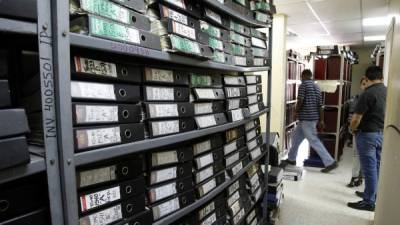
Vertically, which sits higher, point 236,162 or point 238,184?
point 236,162

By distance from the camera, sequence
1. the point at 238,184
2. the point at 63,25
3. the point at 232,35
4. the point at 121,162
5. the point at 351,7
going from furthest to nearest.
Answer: the point at 351,7
the point at 238,184
the point at 232,35
the point at 121,162
the point at 63,25

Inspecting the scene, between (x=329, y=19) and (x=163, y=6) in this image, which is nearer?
(x=163, y=6)

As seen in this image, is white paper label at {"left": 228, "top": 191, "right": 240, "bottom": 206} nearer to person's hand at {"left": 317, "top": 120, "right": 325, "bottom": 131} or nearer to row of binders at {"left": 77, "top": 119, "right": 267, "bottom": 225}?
row of binders at {"left": 77, "top": 119, "right": 267, "bottom": 225}

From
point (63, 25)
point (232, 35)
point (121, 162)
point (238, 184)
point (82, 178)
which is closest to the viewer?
point (63, 25)

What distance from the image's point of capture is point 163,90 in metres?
0.96

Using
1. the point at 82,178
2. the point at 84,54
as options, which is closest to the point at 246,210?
the point at 82,178

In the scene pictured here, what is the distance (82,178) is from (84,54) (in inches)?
13.2

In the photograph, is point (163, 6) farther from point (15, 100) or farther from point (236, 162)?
point (236, 162)

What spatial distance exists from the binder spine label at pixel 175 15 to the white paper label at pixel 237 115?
1.91ft

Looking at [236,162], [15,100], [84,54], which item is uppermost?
[84,54]

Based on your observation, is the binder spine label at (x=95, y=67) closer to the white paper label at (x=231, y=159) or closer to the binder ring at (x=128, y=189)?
the binder ring at (x=128, y=189)

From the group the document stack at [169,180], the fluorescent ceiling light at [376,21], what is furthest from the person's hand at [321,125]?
the document stack at [169,180]

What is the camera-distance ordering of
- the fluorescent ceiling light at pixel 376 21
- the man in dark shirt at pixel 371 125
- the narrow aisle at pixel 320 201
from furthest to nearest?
1. the fluorescent ceiling light at pixel 376 21
2. the man in dark shirt at pixel 371 125
3. the narrow aisle at pixel 320 201

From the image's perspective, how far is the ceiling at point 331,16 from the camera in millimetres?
3744
